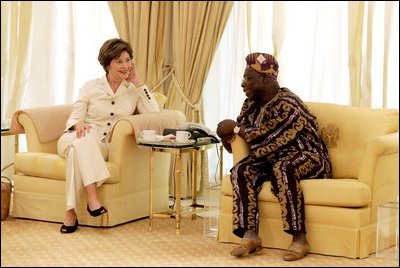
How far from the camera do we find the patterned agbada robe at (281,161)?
4.27 metres

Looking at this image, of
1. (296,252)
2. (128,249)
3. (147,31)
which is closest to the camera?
(296,252)

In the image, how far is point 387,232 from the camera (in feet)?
14.0

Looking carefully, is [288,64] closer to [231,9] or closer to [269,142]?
[231,9]

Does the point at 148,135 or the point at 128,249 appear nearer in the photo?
the point at 128,249

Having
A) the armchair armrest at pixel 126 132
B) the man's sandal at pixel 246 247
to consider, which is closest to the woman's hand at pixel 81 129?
the armchair armrest at pixel 126 132

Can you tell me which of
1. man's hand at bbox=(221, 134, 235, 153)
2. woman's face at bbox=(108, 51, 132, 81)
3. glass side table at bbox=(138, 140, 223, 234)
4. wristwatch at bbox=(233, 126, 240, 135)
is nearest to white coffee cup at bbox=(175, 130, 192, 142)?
glass side table at bbox=(138, 140, 223, 234)

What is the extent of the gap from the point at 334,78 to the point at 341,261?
1.55m

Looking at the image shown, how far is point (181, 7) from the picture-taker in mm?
5613

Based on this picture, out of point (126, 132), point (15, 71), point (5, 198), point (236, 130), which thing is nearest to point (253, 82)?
point (236, 130)

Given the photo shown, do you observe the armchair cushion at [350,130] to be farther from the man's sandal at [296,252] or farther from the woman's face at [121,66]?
the woman's face at [121,66]

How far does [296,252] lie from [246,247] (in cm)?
26

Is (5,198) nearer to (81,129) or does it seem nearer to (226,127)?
(81,129)

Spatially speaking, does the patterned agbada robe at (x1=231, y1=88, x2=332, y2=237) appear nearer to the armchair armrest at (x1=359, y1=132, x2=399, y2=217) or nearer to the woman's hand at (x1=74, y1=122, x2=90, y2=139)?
the armchair armrest at (x1=359, y1=132, x2=399, y2=217)

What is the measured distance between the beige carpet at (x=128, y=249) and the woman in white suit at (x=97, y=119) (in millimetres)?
184
